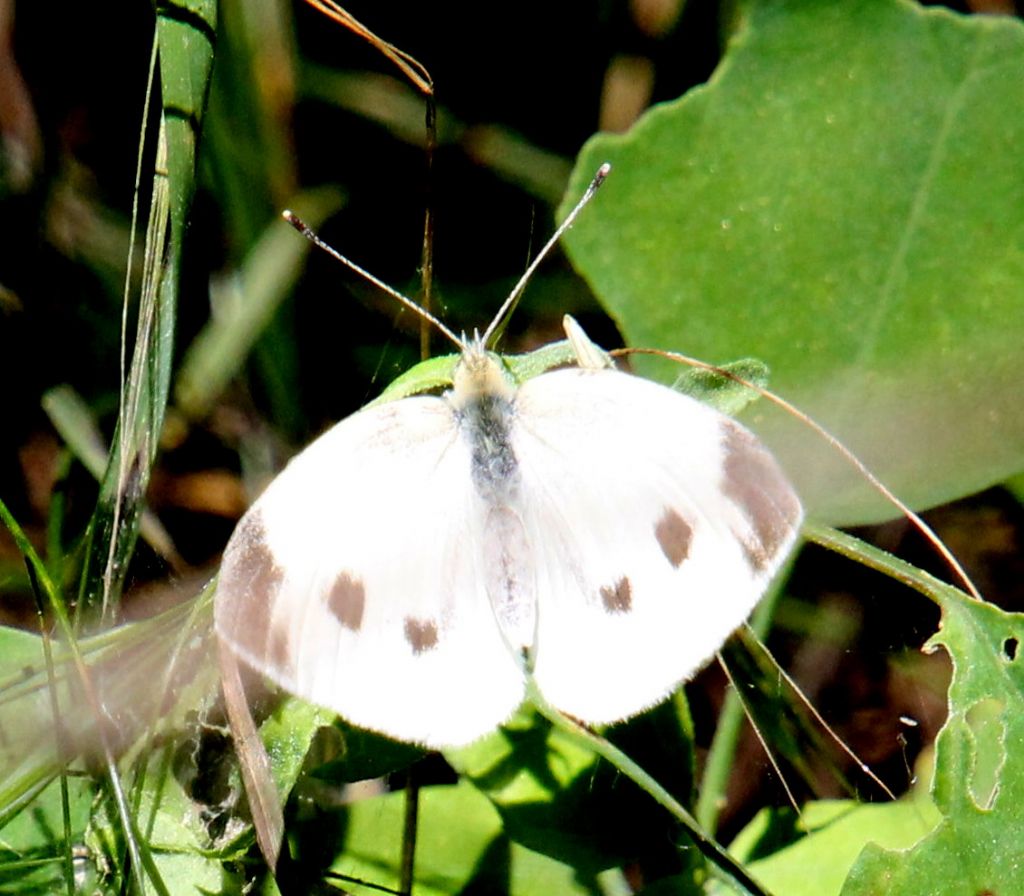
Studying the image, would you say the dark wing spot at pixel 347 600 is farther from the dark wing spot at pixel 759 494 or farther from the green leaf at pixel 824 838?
the green leaf at pixel 824 838

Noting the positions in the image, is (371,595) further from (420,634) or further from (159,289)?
(159,289)

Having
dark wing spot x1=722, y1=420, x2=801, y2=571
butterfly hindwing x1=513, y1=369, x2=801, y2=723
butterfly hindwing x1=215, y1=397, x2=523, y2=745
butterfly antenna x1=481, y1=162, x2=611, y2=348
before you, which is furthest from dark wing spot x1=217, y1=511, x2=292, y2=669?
dark wing spot x1=722, y1=420, x2=801, y2=571

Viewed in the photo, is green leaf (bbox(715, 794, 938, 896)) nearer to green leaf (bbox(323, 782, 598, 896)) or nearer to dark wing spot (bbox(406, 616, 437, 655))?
green leaf (bbox(323, 782, 598, 896))

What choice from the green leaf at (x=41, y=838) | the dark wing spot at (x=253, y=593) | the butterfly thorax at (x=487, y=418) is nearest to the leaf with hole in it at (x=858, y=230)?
the butterfly thorax at (x=487, y=418)

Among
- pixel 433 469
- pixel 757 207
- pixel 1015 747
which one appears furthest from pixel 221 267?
pixel 1015 747

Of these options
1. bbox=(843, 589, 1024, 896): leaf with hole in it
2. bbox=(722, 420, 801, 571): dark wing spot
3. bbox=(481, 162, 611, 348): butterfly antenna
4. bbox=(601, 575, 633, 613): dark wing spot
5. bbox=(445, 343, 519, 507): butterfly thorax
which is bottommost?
bbox=(843, 589, 1024, 896): leaf with hole in it

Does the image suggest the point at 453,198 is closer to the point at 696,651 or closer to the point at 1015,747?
the point at 696,651
